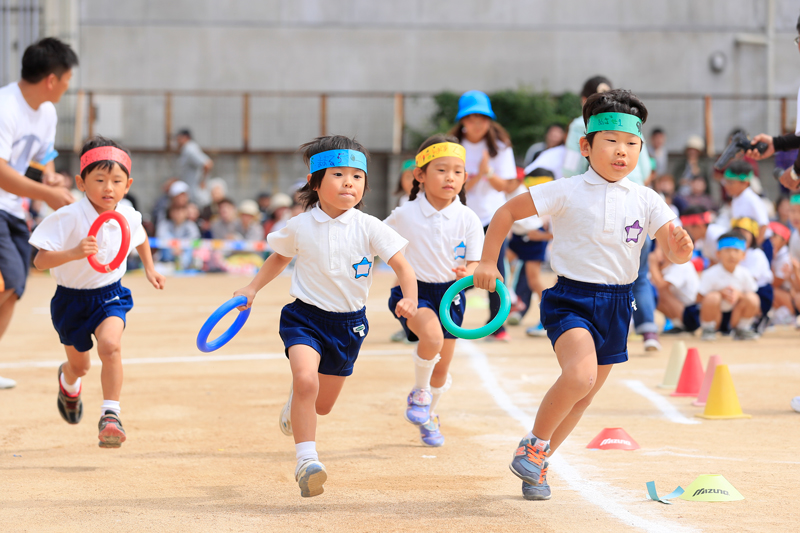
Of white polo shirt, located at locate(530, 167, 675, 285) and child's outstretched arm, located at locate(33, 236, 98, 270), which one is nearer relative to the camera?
white polo shirt, located at locate(530, 167, 675, 285)

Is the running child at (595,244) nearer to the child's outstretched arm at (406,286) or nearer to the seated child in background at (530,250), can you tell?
the child's outstretched arm at (406,286)

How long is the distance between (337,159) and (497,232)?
0.93 metres

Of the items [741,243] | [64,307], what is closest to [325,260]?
[64,307]

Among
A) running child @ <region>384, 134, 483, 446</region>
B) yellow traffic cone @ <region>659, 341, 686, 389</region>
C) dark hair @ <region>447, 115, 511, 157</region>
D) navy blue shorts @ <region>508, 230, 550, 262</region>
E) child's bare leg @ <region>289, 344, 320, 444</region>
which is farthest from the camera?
navy blue shorts @ <region>508, 230, 550, 262</region>

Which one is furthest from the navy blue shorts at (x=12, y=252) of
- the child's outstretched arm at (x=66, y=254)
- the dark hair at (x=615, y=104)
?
the dark hair at (x=615, y=104)

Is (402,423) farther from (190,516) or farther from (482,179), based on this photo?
(482,179)

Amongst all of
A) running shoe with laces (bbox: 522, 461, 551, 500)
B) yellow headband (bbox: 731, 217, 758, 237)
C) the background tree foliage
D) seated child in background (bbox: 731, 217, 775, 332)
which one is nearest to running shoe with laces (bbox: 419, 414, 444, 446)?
running shoe with laces (bbox: 522, 461, 551, 500)

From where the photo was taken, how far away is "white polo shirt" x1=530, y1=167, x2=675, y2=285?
15.3ft

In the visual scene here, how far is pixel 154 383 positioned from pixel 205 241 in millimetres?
11792

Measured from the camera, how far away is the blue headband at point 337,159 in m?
4.97

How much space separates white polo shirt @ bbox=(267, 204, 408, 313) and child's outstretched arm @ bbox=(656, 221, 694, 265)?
1.33 meters

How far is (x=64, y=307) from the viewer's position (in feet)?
18.7

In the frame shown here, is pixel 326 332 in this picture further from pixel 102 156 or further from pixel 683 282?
pixel 683 282

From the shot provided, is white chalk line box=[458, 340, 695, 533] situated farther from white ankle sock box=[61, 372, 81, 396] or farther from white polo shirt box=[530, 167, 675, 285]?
white ankle sock box=[61, 372, 81, 396]
